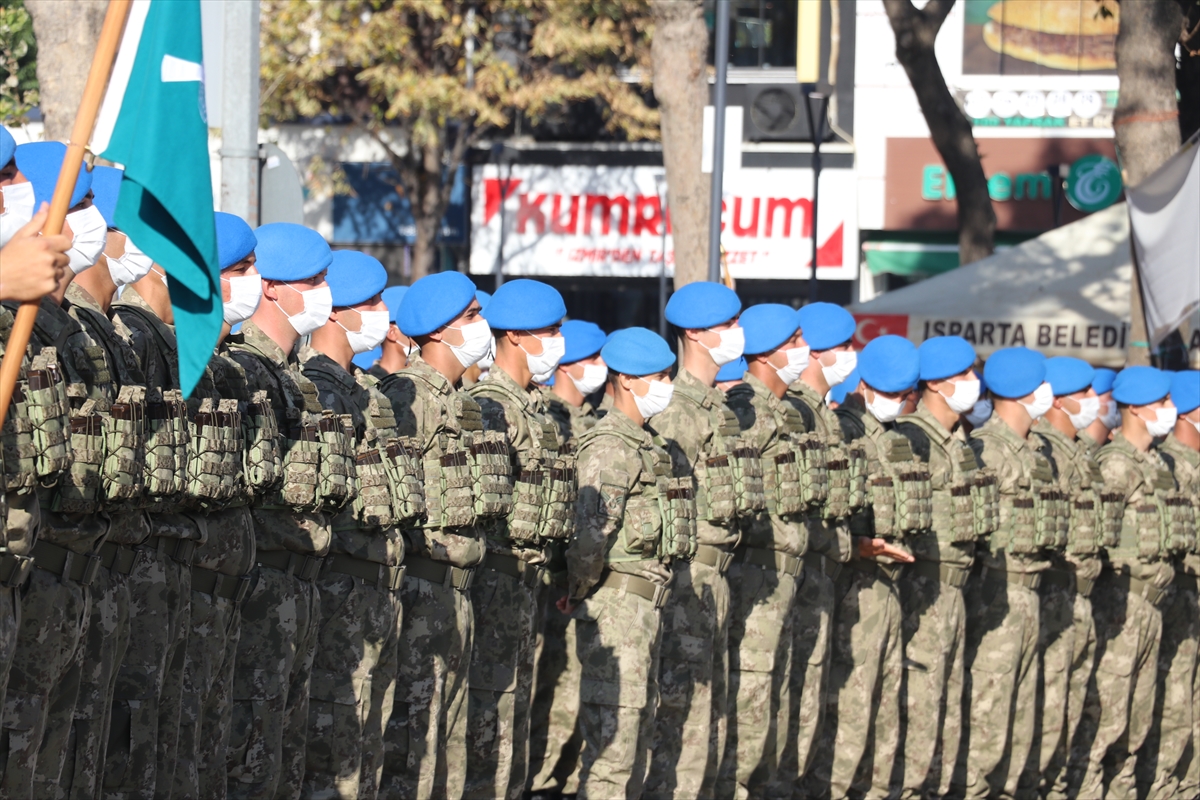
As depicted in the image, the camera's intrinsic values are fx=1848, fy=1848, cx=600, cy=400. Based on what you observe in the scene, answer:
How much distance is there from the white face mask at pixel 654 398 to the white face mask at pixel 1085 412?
4200 mm

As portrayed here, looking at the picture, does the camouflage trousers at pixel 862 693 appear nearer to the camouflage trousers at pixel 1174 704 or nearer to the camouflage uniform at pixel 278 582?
the camouflage trousers at pixel 1174 704

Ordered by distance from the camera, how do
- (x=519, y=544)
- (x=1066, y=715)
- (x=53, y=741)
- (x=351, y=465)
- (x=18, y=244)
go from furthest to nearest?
(x=1066, y=715), (x=519, y=544), (x=351, y=465), (x=53, y=741), (x=18, y=244)

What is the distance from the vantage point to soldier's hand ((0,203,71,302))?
4.03m

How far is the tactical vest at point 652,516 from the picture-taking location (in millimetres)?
7355

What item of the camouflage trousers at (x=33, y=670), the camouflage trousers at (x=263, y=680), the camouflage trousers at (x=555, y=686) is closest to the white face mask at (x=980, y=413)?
the camouflage trousers at (x=555, y=686)

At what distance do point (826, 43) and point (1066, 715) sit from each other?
49.4ft

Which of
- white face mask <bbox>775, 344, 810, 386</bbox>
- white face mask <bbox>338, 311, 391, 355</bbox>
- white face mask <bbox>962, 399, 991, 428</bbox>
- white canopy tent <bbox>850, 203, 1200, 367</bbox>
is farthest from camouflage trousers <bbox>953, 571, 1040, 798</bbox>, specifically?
white face mask <bbox>338, 311, 391, 355</bbox>

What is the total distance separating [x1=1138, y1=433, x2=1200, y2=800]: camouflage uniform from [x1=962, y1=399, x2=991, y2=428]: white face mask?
147 cm

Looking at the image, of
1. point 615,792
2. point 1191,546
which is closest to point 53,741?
point 615,792

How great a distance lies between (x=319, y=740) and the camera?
635 cm

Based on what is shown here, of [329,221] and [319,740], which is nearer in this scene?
[319,740]

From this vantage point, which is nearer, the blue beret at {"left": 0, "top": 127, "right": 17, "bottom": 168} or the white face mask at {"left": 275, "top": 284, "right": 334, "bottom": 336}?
the blue beret at {"left": 0, "top": 127, "right": 17, "bottom": 168}

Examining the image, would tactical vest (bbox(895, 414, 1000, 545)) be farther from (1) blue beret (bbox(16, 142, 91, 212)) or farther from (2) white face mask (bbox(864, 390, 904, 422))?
(1) blue beret (bbox(16, 142, 91, 212))

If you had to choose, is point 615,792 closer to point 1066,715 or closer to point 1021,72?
point 1066,715
